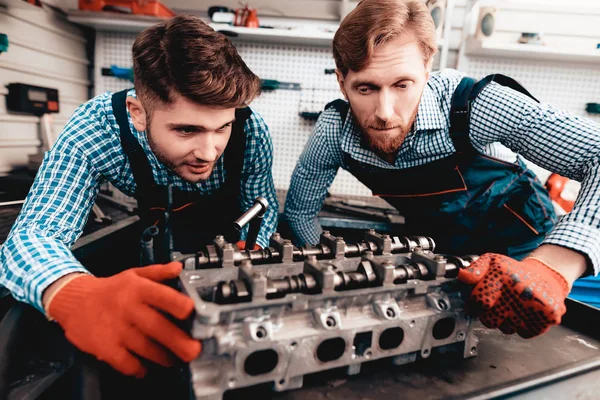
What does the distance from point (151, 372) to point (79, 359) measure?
0.37ft

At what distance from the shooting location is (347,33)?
3.99ft

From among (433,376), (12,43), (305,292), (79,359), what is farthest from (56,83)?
(433,376)

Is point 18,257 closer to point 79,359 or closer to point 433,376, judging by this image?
point 79,359

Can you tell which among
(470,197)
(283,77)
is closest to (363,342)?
(470,197)

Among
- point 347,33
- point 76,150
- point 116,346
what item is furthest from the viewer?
point 347,33

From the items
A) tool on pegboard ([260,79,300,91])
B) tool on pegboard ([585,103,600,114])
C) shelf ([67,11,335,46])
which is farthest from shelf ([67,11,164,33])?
tool on pegboard ([585,103,600,114])

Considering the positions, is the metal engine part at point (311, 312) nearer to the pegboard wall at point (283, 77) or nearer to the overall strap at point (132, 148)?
the overall strap at point (132, 148)

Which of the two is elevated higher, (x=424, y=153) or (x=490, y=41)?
(x=490, y=41)

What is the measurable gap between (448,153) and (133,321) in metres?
1.09

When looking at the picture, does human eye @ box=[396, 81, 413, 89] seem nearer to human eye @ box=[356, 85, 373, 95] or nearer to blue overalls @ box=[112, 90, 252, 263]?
human eye @ box=[356, 85, 373, 95]

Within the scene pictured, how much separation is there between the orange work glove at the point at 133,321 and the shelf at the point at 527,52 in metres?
2.04

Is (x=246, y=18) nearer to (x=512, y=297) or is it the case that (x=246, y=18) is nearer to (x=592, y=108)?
(x=512, y=297)

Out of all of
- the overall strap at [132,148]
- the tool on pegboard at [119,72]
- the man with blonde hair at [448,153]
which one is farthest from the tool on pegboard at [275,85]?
the overall strap at [132,148]

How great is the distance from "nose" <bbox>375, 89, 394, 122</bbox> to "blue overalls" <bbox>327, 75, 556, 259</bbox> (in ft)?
0.74
